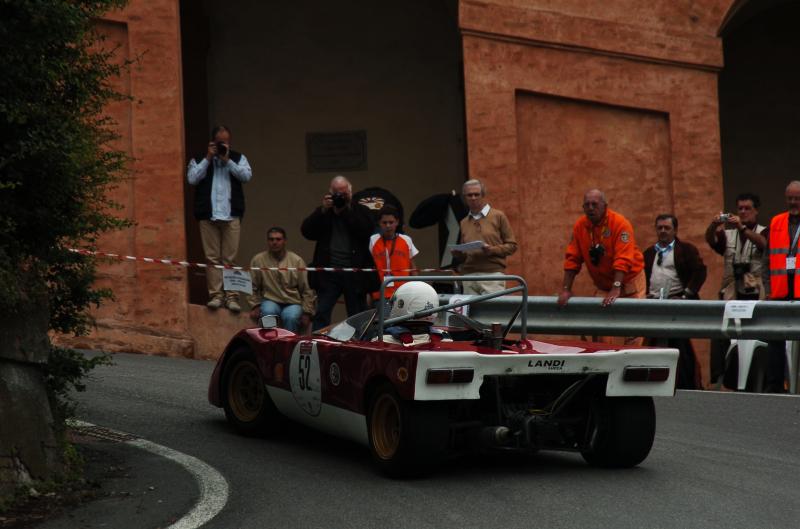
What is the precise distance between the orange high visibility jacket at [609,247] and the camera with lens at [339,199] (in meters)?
2.55

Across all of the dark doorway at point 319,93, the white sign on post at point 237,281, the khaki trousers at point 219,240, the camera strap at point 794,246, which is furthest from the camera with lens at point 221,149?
the dark doorway at point 319,93

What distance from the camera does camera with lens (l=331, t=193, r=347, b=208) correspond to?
13.9m

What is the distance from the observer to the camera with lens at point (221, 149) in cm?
1473

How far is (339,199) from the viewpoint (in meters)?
13.9

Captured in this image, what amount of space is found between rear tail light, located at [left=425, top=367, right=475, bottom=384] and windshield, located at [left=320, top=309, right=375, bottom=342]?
4.58ft

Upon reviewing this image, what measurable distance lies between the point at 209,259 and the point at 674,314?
18.0 feet

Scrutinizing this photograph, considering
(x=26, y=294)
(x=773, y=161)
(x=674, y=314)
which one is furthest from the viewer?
(x=773, y=161)

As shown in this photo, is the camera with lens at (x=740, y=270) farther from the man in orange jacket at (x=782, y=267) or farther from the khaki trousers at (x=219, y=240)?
the khaki trousers at (x=219, y=240)

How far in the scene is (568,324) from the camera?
13023 mm

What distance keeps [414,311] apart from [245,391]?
1864 millimetres

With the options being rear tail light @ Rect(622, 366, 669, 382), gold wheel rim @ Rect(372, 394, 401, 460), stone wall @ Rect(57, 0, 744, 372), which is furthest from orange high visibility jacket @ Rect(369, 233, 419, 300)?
rear tail light @ Rect(622, 366, 669, 382)

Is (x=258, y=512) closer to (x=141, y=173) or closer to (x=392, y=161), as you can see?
(x=141, y=173)

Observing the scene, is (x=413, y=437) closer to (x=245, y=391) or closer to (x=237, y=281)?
(x=245, y=391)

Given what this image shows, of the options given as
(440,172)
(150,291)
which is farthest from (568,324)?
(440,172)
